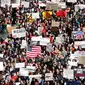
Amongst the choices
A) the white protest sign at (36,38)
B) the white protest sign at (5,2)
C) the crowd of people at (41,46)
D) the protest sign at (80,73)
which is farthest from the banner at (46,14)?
the protest sign at (80,73)

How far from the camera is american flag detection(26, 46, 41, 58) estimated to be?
480 inches

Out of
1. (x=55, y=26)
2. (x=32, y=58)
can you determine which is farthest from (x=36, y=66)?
(x=55, y=26)

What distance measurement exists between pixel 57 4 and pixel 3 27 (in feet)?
5.39

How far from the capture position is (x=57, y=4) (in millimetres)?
12484

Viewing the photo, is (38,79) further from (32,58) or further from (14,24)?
(14,24)

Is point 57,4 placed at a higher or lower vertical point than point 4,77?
higher

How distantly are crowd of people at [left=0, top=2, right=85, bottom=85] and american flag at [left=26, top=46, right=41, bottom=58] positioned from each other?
0.26 feet

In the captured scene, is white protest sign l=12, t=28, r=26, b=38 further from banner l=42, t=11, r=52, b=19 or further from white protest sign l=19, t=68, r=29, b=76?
white protest sign l=19, t=68, r=29, b=76

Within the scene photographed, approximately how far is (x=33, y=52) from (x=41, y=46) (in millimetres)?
279

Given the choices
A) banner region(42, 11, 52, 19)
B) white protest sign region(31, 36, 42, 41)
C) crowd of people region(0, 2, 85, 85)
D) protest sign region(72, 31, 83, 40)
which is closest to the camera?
crowd of people region(0, 2, 85, 85)

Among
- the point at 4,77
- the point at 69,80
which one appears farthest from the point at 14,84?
the point at 69,80

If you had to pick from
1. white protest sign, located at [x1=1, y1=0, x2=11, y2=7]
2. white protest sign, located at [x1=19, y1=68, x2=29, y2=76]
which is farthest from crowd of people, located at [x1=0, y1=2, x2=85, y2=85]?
white protest sign, located at [x1=1, y1=0, x2=11, y2=7]

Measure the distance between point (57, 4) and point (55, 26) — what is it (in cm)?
65

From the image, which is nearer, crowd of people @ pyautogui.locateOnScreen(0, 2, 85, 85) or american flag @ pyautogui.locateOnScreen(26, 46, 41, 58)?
crowd of people @ pyautogui.locateOnScreen(0, 2, 85, 85)
